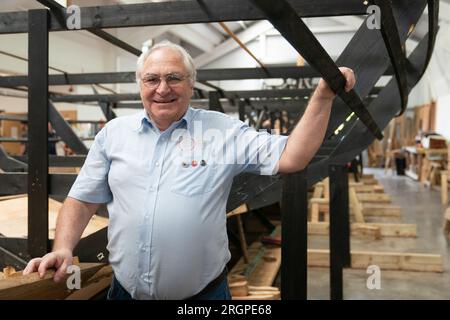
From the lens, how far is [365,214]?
658 cm

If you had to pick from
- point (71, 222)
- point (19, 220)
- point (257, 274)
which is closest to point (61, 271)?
point (71, 222)

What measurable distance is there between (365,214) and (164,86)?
5.81 m

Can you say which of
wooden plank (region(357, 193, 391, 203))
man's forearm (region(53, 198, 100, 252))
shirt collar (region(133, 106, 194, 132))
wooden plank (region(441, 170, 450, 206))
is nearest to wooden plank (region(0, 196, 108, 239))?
man's forearm (region(53, 198, 100, 252))

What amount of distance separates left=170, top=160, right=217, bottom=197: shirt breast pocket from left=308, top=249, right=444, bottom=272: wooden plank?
3.24 meters

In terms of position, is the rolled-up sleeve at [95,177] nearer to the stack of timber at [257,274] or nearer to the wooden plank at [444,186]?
the stack of timber at [257,274]

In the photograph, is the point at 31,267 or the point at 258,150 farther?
the point at 258,150

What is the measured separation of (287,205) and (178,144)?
579 millimetres

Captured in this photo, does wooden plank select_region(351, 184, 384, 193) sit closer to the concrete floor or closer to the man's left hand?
the concrete floor

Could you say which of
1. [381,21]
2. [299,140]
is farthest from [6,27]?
[381,21]

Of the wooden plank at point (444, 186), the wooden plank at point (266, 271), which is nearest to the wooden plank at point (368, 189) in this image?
the wooden plank at point (444, 186)

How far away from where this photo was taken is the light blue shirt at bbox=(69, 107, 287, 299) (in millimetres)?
1403

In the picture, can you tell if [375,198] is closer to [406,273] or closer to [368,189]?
[368,189]

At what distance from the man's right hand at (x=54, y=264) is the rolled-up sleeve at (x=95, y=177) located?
221 millimetres

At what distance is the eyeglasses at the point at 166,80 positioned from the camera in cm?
144
